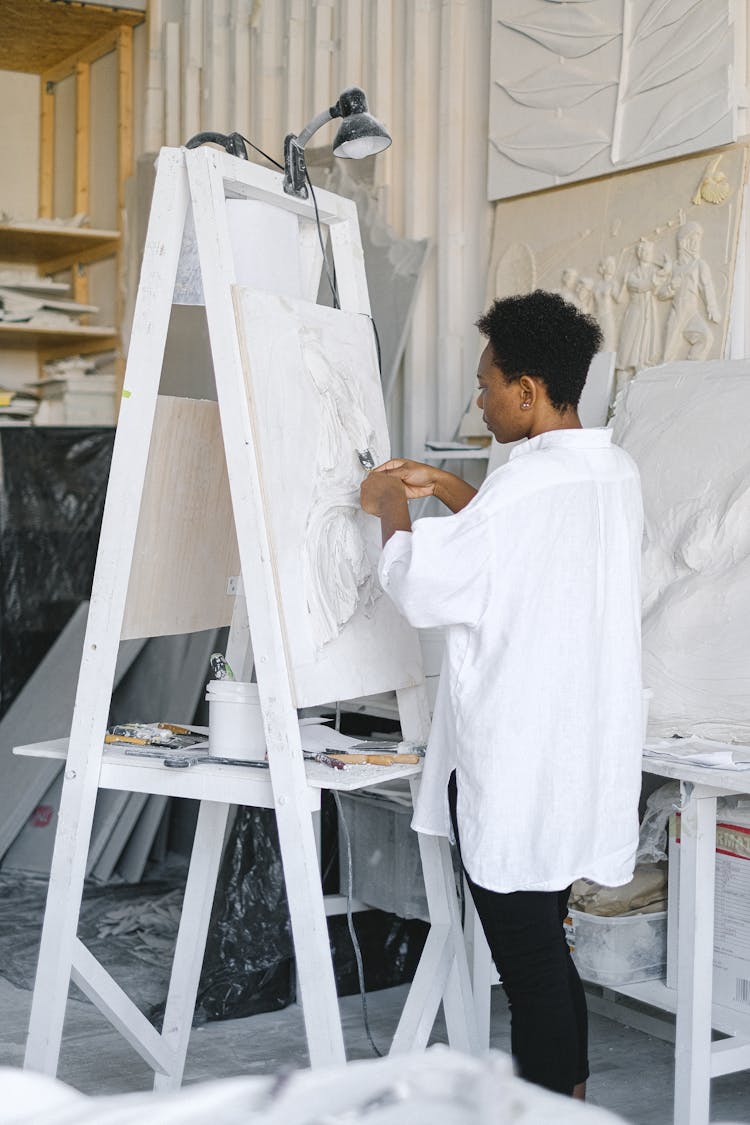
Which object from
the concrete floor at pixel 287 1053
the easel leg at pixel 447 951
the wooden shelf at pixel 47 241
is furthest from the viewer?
the wooden shelf at pixel 47 241

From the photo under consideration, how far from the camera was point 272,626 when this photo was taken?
201cm

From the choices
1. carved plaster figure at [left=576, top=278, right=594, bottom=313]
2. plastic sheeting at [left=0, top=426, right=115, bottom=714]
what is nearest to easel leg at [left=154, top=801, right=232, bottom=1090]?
carved plaster figure at [left=576, top=278, right=594, bottom=313]

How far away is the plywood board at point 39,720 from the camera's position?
4203 millimetres

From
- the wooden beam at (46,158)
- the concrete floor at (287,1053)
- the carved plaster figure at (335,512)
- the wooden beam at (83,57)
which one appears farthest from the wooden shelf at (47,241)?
the carved plaster figure at (335,512)

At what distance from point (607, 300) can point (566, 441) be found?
123 centimetres

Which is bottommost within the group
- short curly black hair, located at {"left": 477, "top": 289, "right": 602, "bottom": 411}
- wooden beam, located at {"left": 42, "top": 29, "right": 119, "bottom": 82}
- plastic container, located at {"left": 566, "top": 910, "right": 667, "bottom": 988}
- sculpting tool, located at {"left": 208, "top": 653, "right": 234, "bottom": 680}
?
plastic container, located at {"left": 566, "top": 910, "right": 667, "bottom": 988}

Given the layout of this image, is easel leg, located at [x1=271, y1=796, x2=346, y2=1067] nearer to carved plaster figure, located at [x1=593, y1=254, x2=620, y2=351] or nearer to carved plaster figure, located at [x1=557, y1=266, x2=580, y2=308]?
carved plaster figure, located at [x1=593, y1=254, x2=620, y2=351]

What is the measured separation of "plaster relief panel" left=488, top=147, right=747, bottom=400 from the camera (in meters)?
2.88

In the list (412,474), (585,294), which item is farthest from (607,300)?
(412,474)

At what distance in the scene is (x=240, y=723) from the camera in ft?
6.98

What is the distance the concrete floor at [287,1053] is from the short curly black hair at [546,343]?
1454mm

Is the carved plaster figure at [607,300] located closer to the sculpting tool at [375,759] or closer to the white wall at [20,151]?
the sculpting tool at [375,759]

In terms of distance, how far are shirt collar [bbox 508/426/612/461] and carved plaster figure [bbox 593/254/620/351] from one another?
1129 mm

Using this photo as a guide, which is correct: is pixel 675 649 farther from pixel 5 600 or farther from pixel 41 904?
pixel 5 600
